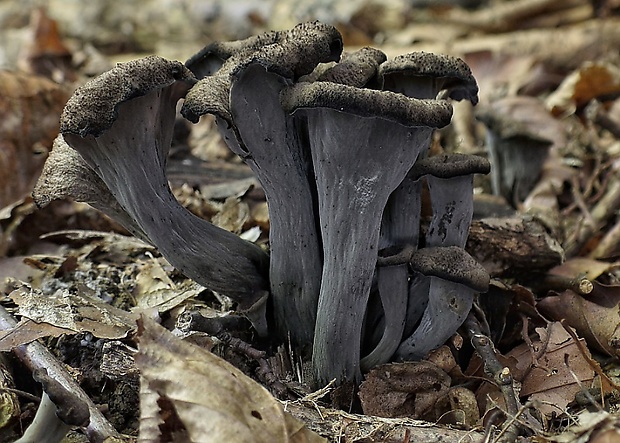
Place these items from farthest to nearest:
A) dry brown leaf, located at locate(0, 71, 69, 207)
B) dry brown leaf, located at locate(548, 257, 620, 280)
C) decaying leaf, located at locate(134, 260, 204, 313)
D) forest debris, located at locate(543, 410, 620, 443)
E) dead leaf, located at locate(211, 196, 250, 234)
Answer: dry brown leaf, located at locate(0, 71, 69, 207)
dead leaf, located at locate(211, 196, 250, 234)
dry brown leaf, located at locate(548, 257, 620, 280)
decaying leaf, located at locate(134, 260, 204, 313)
forest debris, located at locate(543, 410, 620, 443)

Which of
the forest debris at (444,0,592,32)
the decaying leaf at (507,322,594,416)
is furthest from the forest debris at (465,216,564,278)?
the forest debris at (444,0,592,32)

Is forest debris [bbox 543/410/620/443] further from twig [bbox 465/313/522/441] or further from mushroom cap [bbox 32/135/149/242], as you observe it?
mushroom cap [bbox 32/135/149/242]

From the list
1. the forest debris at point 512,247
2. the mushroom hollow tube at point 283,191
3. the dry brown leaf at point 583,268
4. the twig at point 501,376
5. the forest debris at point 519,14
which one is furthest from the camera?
the forest debris at point 519,14

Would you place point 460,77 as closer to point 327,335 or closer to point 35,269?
point 327,335

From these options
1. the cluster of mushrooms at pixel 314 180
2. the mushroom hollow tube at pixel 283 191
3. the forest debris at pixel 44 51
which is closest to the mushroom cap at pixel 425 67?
the cluster of mushrooms at pixel 314 180

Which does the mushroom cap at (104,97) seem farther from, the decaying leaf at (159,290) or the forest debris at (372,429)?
the forest debris at (372,429)

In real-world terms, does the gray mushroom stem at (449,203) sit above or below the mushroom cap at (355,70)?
below

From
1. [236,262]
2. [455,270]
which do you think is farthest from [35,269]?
[455,270]
